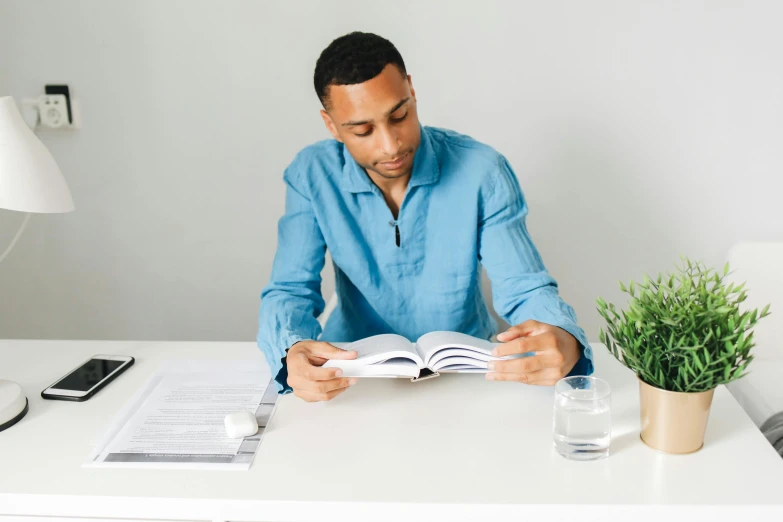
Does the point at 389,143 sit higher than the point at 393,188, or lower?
higher

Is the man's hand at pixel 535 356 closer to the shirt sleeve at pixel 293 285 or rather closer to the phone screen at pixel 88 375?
the shirt sleeve at pixel 293 285

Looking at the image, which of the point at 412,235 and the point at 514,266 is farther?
the point at 412,235

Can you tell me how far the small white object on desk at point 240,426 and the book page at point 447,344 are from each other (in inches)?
10.8

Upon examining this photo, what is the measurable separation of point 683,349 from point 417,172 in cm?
67

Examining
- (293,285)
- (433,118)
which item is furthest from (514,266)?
(433,118)

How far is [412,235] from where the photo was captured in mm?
1385

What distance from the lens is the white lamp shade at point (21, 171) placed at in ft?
3.30

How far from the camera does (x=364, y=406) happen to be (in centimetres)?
107

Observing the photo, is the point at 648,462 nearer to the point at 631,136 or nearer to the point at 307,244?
the point at 307,244

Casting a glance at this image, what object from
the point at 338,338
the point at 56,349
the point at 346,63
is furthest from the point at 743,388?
the point at 56,349

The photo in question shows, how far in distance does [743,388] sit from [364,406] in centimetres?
90

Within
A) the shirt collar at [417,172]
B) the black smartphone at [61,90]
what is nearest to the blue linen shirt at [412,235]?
the shirt collar at [417,172]

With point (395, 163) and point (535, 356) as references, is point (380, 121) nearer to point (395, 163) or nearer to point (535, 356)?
point (395, 163)

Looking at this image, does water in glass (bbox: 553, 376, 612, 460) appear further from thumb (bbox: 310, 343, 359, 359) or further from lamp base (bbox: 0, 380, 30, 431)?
lamp base (bbox: 0, 380, 30, 431)
